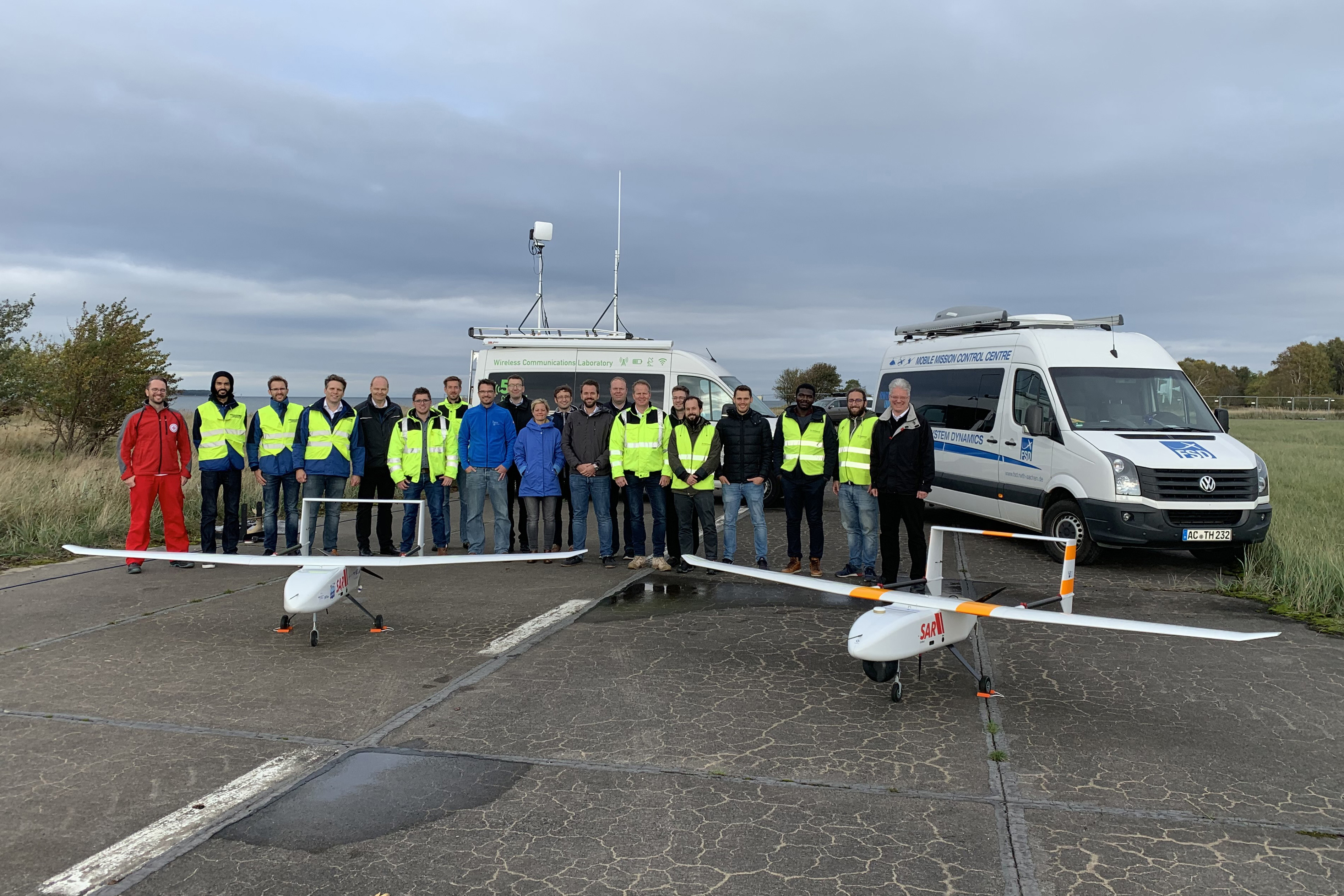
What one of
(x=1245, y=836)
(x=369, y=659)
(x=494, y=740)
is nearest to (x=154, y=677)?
(x=369, y=659)

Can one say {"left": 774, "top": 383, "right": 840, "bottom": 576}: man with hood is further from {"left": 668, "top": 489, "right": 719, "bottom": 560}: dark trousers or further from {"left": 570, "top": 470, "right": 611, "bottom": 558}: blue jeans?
{"left": 570, "top": 470, "right": 611, "bottom": 558}: blue jeans

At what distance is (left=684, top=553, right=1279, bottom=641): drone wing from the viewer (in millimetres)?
4230

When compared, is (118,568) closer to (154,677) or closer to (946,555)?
(154,677)

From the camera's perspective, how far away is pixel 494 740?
4395 millimetres

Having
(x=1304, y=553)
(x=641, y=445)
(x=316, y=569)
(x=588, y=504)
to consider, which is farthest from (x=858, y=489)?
(x=316, y=569)

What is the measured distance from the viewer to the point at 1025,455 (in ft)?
32.0

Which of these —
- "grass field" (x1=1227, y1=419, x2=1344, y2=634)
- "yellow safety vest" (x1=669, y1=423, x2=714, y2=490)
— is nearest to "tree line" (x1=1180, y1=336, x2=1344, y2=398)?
"grass field" (x1=1227, y1=419, x2=1344, y2=634)

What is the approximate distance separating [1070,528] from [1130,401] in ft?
5.14

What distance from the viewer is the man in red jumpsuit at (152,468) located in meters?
8.65

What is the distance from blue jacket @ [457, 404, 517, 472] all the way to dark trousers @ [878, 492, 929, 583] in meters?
3.91

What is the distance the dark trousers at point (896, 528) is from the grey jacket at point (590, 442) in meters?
2.80

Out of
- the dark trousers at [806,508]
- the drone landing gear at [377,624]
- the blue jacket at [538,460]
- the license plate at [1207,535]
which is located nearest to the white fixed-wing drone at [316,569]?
the drone landing gear at [377,624]

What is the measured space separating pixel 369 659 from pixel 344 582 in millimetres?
774

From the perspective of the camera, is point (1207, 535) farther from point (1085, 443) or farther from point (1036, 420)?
point (1036, 420)
